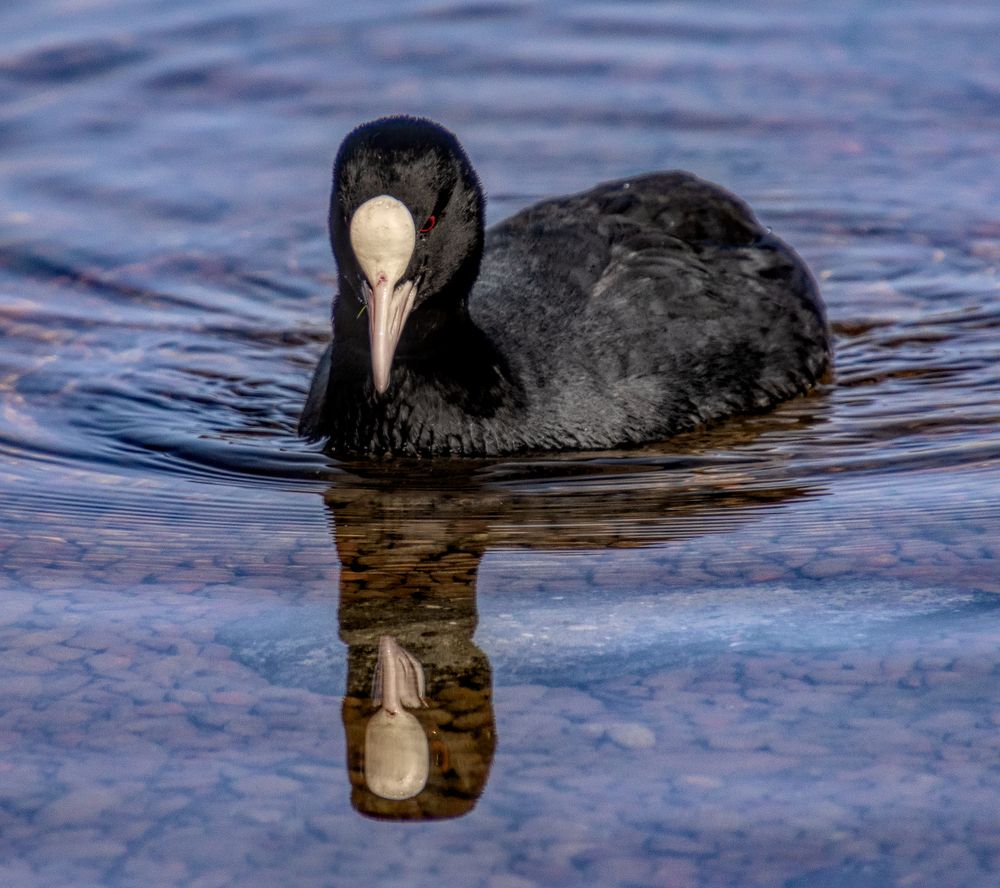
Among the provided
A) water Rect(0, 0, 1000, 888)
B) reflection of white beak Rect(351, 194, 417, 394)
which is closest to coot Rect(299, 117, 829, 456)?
reflection of white beak Rect(351, 194, 417, 394)

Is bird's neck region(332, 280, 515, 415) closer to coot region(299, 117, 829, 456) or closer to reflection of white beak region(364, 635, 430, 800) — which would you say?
coot region(299, 117, 829, 456)

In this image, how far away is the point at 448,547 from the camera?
476 cm

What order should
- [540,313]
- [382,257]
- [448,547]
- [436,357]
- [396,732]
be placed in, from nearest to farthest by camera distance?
[396,732], [448,547], [382,257], [436,357], [540,313]

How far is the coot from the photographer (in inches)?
200

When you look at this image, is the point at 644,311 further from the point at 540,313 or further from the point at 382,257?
the point at 382,257

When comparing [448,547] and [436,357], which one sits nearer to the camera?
[448,547]

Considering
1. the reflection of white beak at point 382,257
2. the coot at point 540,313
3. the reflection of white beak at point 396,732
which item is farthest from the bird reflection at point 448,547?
the reflection of white beak at point 382,257

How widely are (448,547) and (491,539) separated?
0.12m

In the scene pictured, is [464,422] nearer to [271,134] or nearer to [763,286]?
[763,286]

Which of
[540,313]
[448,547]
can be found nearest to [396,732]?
[448,547]

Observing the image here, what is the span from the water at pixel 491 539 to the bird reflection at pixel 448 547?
0.01 metres

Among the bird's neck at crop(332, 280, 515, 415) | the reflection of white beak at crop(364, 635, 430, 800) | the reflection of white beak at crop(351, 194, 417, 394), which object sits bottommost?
the reflection of white beak at crop(364, 635, 430, 800)

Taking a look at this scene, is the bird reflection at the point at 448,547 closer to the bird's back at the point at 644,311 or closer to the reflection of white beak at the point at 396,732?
→ the reflection of white beak at the point at 396,732

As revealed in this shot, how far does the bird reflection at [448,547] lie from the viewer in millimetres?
3662
